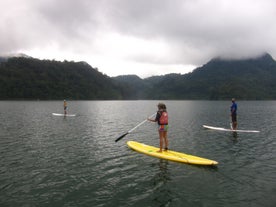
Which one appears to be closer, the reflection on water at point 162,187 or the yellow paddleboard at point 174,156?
the reflection on water at point 162,187

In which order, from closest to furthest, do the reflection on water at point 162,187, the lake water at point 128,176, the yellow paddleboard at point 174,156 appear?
the reflection on water at point 162,187, the lake water at point 128,176, the yellow paddleboard at point 174,156

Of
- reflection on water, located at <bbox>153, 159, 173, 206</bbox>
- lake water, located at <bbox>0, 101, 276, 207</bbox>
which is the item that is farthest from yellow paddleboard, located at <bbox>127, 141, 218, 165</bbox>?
reflection on water, located at <bbox>153, 159, 173, 206</bbox>

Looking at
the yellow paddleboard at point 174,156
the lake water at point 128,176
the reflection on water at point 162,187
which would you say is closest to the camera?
the reflection on water at point 162,187

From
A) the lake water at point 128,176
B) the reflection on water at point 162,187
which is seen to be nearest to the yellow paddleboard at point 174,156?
the lake water at point 128,176

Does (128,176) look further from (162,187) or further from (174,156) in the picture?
(174,156)

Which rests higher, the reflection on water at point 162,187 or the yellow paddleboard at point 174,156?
the yellow paddleboard at point 174,156

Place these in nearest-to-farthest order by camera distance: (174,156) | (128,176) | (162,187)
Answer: (162,187) → (128,176) → (174,156)

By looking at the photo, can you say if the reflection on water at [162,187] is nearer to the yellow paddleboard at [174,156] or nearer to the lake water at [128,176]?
the lake water at [128,176]

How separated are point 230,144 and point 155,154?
359 inches

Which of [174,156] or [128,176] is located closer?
[128,176]

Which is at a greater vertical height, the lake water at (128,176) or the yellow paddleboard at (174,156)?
the yellow paddleboard at (174,156)

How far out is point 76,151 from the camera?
20.3 meters

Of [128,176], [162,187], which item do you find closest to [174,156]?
[128,176]

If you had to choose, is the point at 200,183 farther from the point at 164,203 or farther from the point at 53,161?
the point at 53,161
